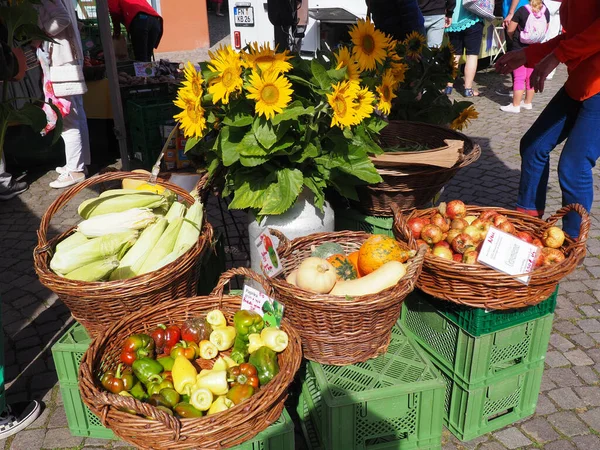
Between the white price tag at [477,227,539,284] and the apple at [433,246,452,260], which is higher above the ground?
the white price tag at [477,227,539,284]

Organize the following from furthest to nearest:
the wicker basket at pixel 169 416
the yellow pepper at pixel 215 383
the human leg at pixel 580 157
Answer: the human leg at pixel 580 157 → the yellow pepper at pixel 215 383 → the wicker basket at pixel 169 416

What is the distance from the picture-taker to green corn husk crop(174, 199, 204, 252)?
8.23 ft

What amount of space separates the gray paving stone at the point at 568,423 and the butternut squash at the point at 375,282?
1.17m

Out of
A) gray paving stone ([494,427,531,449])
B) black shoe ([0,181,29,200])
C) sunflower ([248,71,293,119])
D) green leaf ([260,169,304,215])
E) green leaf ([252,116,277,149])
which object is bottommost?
gray paving stone ([494,427,531,449])

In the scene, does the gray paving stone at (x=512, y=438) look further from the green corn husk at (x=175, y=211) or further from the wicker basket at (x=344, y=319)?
the green corn husk at (x=175, y=211)

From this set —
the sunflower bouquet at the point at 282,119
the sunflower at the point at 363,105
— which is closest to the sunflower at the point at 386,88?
the sunflower bouquet at the point at 282,119

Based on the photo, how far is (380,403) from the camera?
7.37 ft

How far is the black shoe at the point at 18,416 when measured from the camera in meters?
2.68

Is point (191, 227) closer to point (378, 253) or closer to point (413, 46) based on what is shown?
point (378, 253)

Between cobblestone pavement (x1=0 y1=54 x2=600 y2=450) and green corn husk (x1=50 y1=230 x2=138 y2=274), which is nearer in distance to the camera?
green corn husk (x1=50 y1=230 x2=138 y2=274)

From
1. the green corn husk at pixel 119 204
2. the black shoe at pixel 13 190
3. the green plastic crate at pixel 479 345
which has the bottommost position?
the black shoe at pixel 13 190

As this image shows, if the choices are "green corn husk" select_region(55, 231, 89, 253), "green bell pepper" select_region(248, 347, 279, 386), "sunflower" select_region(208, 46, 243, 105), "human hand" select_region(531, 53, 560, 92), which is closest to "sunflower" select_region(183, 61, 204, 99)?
"sunflower" select_region(208, 46, 243, 105)

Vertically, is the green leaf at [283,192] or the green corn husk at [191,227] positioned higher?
the green leaf at [283,192]

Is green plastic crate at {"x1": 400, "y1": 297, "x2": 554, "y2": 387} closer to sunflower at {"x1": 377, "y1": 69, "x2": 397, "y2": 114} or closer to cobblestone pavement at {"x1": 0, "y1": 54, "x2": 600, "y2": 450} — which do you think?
cobblestone pavement at {"x1": 0, "y1": 54, "x2": 600, "y2": 450}
